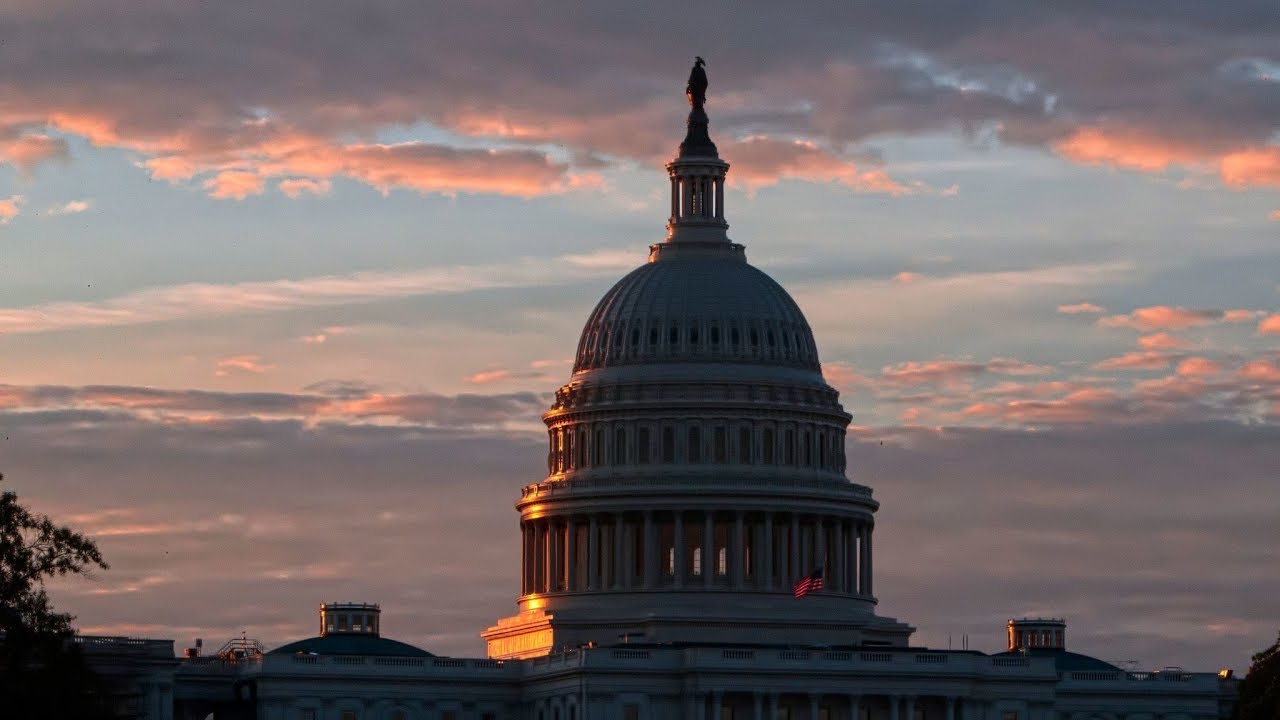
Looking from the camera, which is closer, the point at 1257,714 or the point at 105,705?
the point at 105,705

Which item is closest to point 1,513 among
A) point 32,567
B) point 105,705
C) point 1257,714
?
point 32,567

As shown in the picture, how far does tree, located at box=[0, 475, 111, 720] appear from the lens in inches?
6201

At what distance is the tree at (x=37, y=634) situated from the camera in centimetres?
15750

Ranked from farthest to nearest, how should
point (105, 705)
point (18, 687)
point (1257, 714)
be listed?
point (1257, 714)
point (105, 705)
point (18, 687)

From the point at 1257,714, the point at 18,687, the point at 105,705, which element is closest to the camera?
the point at 18,687

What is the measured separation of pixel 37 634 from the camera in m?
161

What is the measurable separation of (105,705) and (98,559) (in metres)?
11.6

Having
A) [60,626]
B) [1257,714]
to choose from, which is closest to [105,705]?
[60,626]

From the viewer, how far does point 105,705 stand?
567 feet

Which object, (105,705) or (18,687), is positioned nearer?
(18,687)

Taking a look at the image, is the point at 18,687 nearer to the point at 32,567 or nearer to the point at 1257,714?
the point at 32,567

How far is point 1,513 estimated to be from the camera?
16175 cm

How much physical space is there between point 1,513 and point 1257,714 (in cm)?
7075

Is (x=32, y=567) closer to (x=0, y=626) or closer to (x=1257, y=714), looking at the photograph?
(x=0, y=626)
